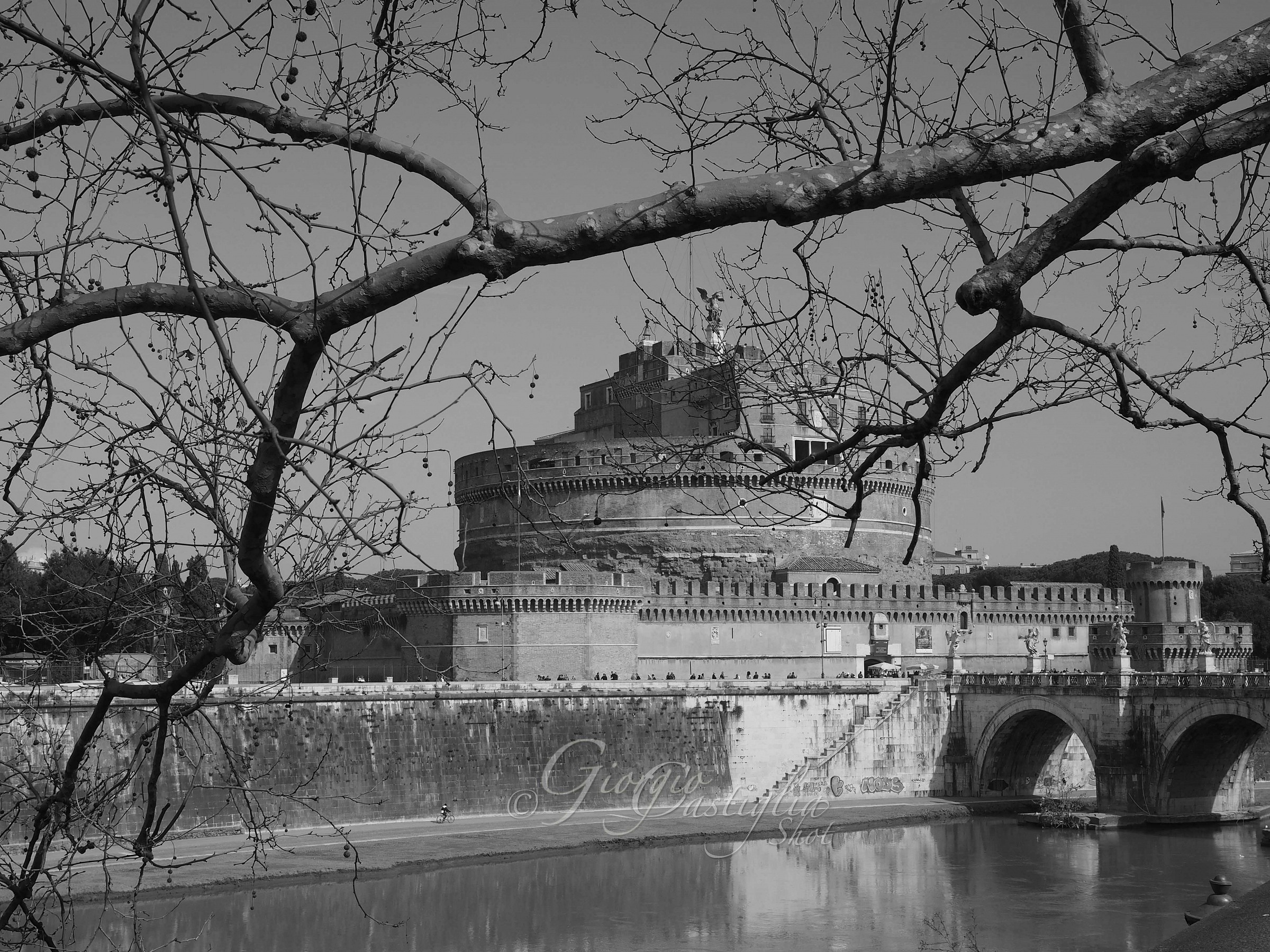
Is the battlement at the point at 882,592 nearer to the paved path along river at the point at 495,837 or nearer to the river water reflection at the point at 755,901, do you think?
the paved path along river at the point at 495,837

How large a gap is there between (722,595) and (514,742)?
9.83 m

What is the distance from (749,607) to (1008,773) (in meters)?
7.96

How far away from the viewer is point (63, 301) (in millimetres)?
3486

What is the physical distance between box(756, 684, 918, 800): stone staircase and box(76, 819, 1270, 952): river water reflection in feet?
17.0

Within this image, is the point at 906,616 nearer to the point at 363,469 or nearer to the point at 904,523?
the point at 904,523

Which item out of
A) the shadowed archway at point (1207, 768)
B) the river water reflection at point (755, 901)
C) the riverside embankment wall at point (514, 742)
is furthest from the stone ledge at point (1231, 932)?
the shadowed archway at point (1207, 768)

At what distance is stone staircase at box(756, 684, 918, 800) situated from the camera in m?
36.3

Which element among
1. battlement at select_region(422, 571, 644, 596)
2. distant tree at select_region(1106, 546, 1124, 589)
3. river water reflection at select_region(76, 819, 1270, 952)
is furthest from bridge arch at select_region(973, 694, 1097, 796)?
distant tree at select_region(1106, 546, 1124, 589)

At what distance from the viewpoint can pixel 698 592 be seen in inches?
1612

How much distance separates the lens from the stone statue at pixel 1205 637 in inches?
1661

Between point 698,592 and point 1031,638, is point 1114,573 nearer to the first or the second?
point 1031,638

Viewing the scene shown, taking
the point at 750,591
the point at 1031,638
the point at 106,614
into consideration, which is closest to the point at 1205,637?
the point at 1031,638

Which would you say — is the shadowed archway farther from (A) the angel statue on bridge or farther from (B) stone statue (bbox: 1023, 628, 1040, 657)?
(B) stone statue (bbox: 1023, 628, 1040, 657)

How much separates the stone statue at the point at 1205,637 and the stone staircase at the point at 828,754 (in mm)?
8965
